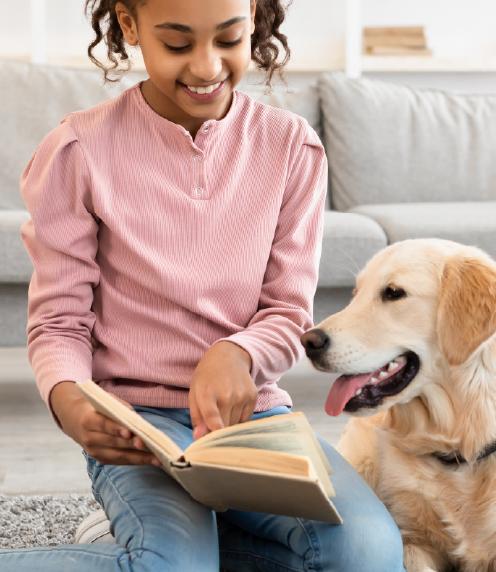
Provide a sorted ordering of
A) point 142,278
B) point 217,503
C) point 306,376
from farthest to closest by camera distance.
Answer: point 306,376, point 142,278, point 217,503

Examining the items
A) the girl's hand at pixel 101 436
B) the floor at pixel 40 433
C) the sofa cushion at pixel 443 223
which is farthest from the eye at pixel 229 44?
the sofa cushion at pixel 443 223

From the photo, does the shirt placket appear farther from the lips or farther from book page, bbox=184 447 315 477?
book page, bbox=184 447 315 477

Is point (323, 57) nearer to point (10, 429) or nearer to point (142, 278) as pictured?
point (10, 429)

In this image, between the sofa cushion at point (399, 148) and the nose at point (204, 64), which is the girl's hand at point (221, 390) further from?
the sofa cushion at point (399, 148)

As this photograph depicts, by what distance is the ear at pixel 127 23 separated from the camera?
1581 mm

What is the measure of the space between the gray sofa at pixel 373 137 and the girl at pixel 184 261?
4.96 feet

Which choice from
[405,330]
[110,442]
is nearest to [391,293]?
[405,330]

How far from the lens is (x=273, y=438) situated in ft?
3.99

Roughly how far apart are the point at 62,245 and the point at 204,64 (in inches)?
14.0

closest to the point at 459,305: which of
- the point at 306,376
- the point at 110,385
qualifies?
the point at 110,385

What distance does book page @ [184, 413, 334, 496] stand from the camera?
3.89 feet

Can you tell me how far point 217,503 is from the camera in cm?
137

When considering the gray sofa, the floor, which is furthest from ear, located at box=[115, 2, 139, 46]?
the gray sofa

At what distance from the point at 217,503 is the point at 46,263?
48cm
